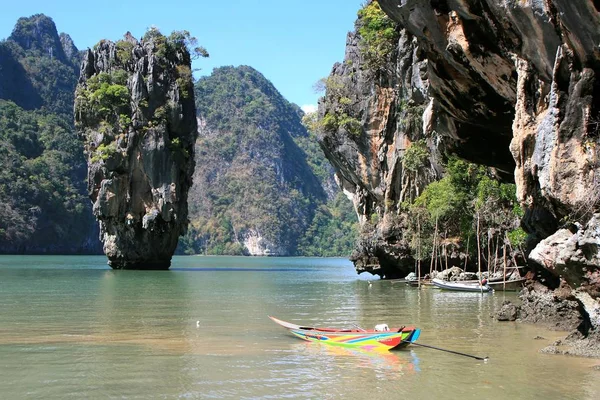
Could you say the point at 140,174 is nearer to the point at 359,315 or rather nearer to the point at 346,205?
the point at 359,315

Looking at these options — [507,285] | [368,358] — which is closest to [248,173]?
[507,285]

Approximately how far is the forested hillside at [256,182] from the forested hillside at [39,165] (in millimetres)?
31669

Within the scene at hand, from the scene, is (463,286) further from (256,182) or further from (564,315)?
(256,182)

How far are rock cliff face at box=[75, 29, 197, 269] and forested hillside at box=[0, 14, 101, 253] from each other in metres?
40.6

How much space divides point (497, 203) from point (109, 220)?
29.5 meters

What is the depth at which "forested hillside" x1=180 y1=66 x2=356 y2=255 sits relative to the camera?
457ft

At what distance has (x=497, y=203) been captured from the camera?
31.0 m

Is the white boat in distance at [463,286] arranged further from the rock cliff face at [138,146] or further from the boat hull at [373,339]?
the rock cliff face at [138,146]

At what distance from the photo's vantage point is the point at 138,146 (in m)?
49.0

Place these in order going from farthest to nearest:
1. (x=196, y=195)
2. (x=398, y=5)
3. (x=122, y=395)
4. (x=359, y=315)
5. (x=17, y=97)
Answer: (x=196, y=195)
(x=17, y=97)
(x=359, y=315)
(x=398, y=5)
(x=122, y=395)

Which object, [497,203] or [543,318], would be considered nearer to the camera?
[543,318]

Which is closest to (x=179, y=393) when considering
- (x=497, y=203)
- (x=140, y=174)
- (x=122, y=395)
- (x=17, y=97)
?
(x=122, y=395)

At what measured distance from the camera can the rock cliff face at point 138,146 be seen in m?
48.7

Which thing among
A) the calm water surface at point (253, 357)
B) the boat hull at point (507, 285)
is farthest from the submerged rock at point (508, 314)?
the boat hull at point (507, 285)
